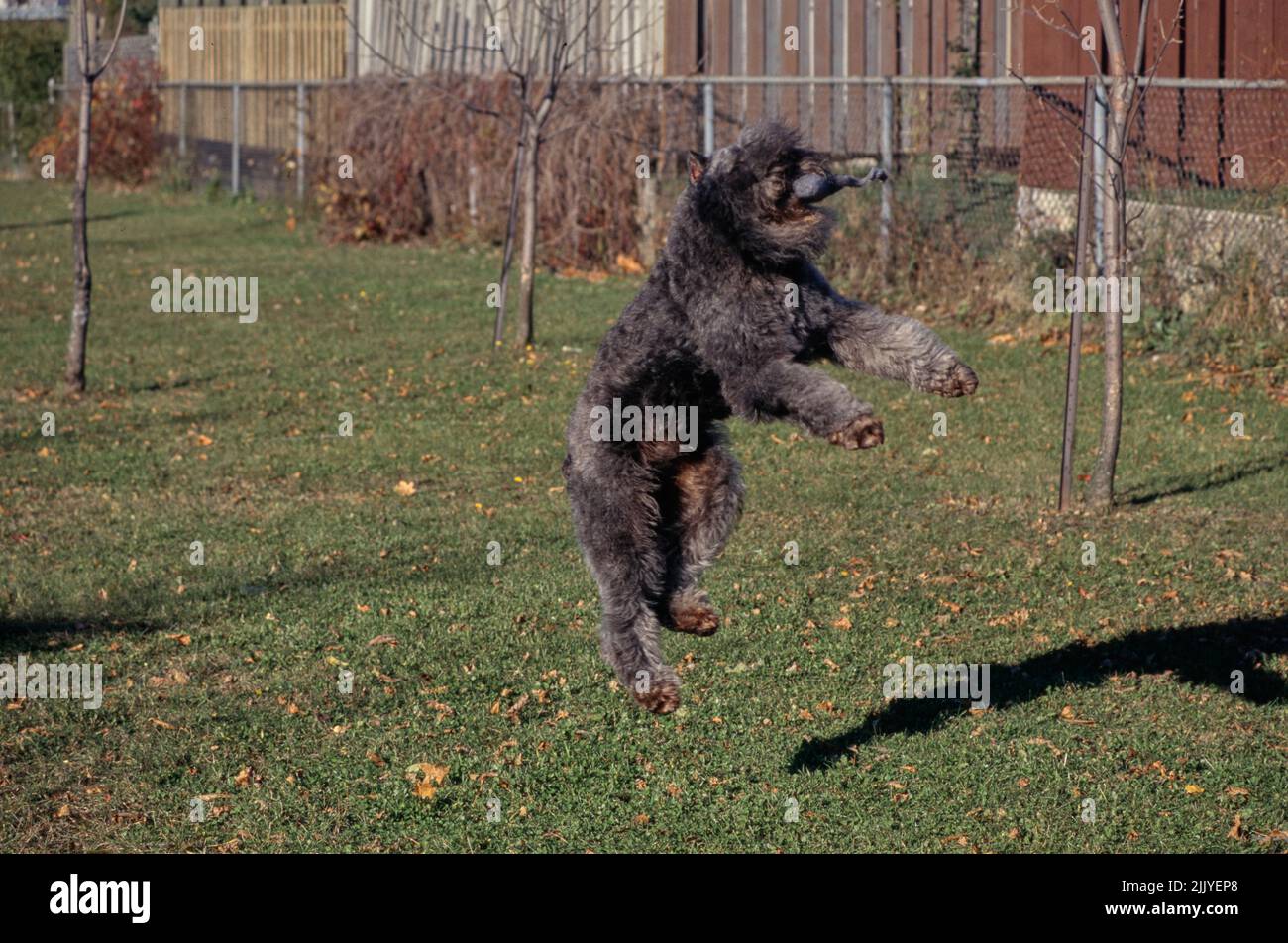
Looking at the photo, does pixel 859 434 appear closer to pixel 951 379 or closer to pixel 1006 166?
pixel 951 379

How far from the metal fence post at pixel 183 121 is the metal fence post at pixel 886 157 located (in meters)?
19.4

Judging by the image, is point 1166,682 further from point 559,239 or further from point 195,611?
point 559,239

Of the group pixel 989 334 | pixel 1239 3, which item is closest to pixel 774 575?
pixel 989 334

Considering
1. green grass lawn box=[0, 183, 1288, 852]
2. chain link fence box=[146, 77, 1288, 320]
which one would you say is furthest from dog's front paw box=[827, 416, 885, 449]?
chain link fence box=[146, 77, 1288, 320]

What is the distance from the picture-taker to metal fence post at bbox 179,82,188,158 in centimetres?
3147

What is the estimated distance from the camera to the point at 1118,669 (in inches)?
270

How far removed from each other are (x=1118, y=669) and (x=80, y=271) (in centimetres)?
921

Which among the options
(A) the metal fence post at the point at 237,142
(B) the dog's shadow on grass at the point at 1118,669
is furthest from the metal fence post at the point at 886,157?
(A) the metal fence post at the point at 237,142

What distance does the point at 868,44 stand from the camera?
1966 centimetres

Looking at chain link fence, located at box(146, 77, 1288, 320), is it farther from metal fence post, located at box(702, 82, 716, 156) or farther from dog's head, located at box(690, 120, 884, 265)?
dog's head, located at box(690, 120, 884, 265)

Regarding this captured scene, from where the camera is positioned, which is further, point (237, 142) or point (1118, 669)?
point (237, 142)

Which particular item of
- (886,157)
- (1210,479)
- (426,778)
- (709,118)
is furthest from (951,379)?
(709,118)

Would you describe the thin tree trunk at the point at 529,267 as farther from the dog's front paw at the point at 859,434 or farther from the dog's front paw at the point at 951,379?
the dog's front paw at the point at 859,434

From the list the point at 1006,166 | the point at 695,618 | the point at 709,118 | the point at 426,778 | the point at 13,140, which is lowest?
the point at 426,778
